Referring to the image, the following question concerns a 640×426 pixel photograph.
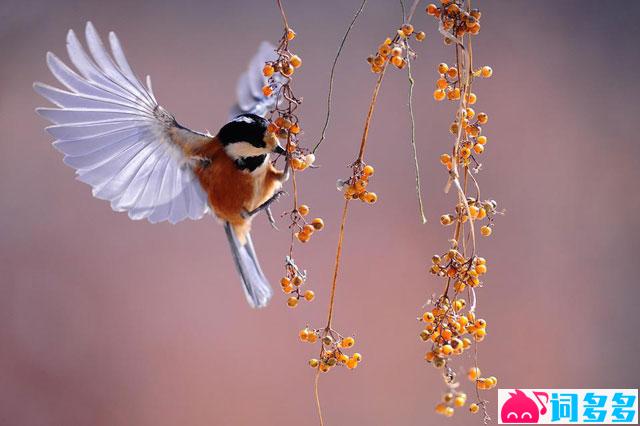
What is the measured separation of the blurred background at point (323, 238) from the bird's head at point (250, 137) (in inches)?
39.5

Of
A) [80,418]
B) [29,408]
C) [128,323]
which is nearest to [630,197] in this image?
[128,323]

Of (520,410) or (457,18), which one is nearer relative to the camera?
(457,18)

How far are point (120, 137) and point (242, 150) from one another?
0.57 feet

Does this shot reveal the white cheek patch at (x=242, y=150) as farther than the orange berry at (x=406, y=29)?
Yes

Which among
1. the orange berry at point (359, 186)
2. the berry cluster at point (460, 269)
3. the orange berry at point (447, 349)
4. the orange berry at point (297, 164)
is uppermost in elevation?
the orange berry at point (297, 164)

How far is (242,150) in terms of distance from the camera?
2.70 ft

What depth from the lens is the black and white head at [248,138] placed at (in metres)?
0.75

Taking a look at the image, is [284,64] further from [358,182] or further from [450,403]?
[450,403]

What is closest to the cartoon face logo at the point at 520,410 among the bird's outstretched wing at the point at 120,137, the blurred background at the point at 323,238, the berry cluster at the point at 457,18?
the blurred background at the point at 323,238

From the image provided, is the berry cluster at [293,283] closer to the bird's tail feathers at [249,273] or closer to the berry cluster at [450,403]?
the berry cluster at [450,403]

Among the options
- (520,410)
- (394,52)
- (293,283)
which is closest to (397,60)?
(394,52)

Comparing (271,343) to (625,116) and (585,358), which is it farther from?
(625,116)

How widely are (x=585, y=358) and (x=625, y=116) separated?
706 millimetres

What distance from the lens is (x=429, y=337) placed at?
566mm
